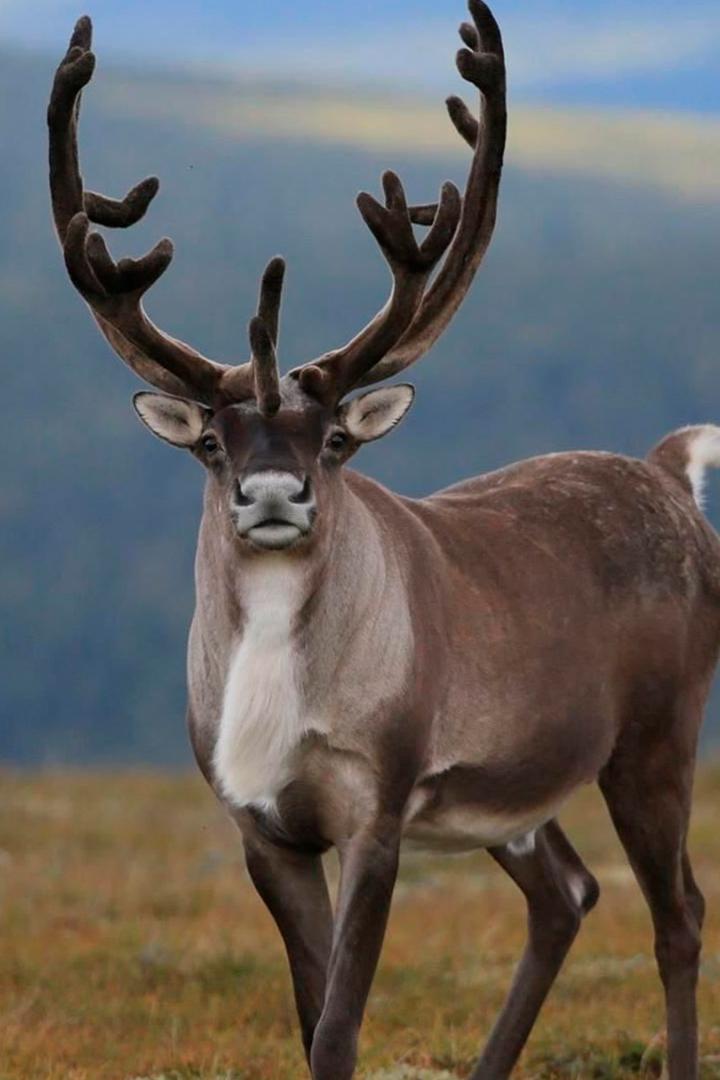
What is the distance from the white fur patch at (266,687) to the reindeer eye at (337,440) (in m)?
0.38

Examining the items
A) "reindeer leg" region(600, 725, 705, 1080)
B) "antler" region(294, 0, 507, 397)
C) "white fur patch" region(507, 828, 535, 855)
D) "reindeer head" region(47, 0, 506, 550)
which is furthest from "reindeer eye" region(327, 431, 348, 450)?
"white fur patch" region(507, 828, 535, 855)

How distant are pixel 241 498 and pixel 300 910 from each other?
1.35 m

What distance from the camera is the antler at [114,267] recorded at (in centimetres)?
675

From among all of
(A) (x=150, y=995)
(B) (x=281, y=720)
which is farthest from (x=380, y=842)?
(A) (x=150, y=995)

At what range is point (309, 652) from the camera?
6555 mm

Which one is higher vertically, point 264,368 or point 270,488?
point 264,368

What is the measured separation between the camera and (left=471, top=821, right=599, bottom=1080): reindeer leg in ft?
25.8

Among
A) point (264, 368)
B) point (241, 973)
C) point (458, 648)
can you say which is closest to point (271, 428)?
point (264, 368)

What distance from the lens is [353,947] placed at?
21.3ft

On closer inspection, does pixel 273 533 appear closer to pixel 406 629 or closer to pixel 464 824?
pixel 406 629

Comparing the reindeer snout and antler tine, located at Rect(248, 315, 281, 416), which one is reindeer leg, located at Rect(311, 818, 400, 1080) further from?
antler tine, located at Rect(248, 315, 281, 416)

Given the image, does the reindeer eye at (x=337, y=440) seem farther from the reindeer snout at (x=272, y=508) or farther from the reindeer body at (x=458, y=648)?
the reindeer snout at (x=272, y=508)

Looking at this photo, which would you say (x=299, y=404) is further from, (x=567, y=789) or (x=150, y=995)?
(x=150, y=995)

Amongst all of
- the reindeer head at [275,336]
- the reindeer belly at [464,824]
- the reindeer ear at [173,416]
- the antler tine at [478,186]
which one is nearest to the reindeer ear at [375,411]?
the reindeer head at [275,336]
